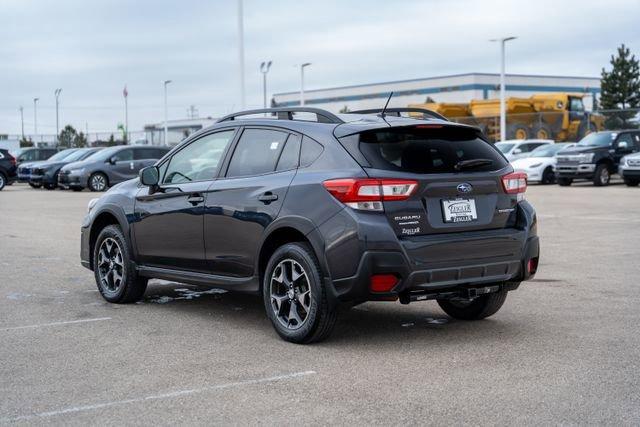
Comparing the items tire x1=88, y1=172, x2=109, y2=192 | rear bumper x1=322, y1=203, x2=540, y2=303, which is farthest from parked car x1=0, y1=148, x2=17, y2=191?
rear bumper x1=322, y1=203, x2=540, y2=303

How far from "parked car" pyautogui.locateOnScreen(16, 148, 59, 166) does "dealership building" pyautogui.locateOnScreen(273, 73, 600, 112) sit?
5564 cm

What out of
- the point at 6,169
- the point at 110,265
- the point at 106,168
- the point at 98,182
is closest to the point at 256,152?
the point at 110,265

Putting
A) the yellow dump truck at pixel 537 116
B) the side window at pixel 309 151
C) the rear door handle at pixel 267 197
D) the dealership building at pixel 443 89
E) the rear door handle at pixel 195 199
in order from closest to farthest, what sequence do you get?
the side window at pixel 309 151 → the rear door handle at pixel 267 197 → the rear door handle at pixel 195 199 → the yellow dump truck at pixel 537 116 → the dealership building at pixel 443 89

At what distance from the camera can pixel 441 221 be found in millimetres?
6309

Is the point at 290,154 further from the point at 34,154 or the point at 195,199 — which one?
the point at 34,154

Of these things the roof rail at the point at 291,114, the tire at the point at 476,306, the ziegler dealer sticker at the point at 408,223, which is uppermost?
the roof rail at the point at 291,114

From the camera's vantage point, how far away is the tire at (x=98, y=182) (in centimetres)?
3206

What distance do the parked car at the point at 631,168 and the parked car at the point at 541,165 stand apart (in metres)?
3.74

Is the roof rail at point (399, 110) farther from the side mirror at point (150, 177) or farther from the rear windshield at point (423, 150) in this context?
the side mirror at point (150, 177)

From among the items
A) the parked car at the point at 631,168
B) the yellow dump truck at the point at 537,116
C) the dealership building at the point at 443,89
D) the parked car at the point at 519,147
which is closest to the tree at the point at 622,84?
the dealership building at the point at 443,89

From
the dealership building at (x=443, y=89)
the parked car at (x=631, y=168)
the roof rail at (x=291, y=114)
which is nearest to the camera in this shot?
the roof rail at (x=291, y=114)

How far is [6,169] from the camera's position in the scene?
1390 inches

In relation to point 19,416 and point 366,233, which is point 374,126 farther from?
point 19,416

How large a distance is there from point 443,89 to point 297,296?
334 feet
